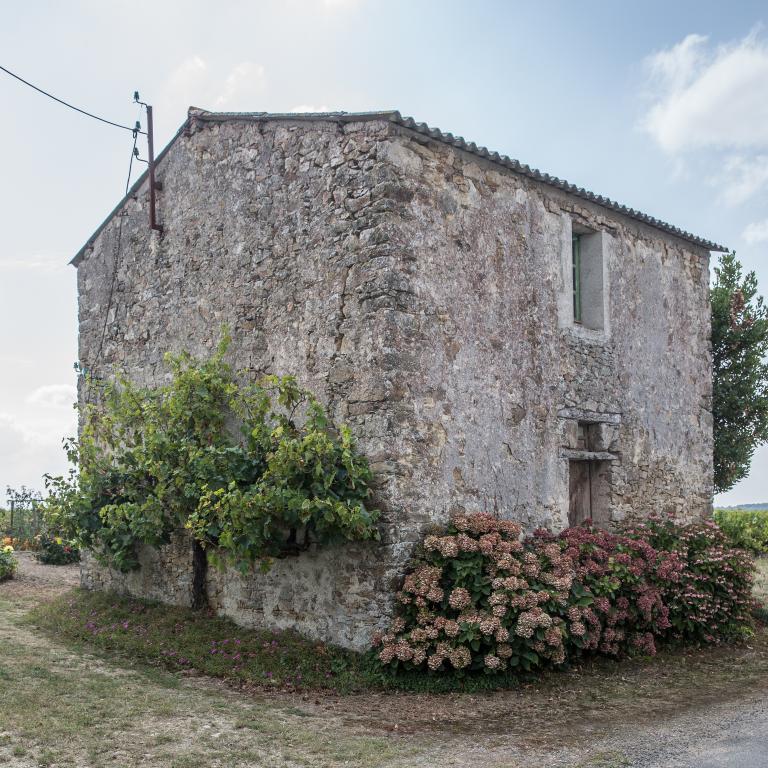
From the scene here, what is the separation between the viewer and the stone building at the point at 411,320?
304 inches

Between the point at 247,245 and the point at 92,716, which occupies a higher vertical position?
the point at 247,245

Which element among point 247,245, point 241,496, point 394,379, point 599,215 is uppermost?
point 599,215

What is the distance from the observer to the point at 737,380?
611 inches

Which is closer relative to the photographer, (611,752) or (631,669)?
(611,752)

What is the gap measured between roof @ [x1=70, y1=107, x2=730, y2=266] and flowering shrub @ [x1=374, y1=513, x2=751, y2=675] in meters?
3.69

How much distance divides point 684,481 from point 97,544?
25.6ft

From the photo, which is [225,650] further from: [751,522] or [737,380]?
[751,522]

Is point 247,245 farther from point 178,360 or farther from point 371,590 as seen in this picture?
point 371,590

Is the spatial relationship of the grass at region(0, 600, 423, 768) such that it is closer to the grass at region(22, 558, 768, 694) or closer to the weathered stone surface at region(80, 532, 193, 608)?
the grass at region(22, 558, 768, 694)

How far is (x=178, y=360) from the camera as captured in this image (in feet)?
31.3

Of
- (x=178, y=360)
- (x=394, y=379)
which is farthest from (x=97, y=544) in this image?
(x=394, y=379)

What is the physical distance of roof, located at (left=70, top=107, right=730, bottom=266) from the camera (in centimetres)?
796

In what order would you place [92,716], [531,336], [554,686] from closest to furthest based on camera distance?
[92,716] → [554,686] → [531,336]

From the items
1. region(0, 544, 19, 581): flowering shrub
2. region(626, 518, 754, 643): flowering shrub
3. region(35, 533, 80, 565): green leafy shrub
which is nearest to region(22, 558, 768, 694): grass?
region(626, 518, 754, 643): flowering shrub
